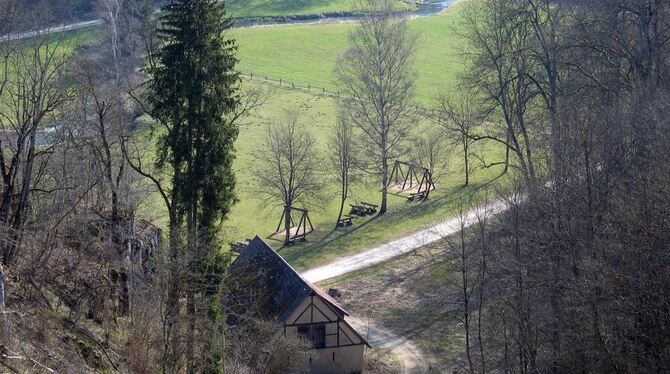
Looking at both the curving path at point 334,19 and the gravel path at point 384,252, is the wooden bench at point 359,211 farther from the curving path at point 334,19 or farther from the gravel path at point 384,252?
the curving path at point 334,19

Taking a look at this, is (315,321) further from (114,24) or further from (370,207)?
(114,24)

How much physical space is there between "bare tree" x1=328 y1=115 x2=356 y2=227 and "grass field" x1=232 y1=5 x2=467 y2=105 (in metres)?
17.1

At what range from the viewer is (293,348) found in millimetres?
25297

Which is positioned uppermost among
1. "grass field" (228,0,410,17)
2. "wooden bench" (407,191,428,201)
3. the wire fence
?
A: "grass field" (228,0,410,17)

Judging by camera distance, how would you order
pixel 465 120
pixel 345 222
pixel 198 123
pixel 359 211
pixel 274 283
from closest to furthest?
1. pixel 198 123
2. pixel 274 283
3. pixel 345 222
4. pixel 359 211
5. pixel 465 120

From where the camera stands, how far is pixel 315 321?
2862cm

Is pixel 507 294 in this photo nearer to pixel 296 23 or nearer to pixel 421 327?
pixel 421 327

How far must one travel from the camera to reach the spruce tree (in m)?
23.5

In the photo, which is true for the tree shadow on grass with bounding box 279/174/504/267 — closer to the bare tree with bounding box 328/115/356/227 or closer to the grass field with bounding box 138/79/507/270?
the grass field with bounding box 138/79/507/270

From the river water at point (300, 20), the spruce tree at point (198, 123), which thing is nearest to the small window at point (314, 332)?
the spruce tree at point (198, 123)

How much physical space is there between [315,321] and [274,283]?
2.01m

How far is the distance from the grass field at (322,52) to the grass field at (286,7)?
183 inches

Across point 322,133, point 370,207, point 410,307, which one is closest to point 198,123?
point 410,307

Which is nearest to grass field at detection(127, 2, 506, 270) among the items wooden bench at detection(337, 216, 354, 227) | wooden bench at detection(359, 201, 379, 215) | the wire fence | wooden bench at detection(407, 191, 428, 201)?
wooden bench at detection(337, 216, 354, 227)
